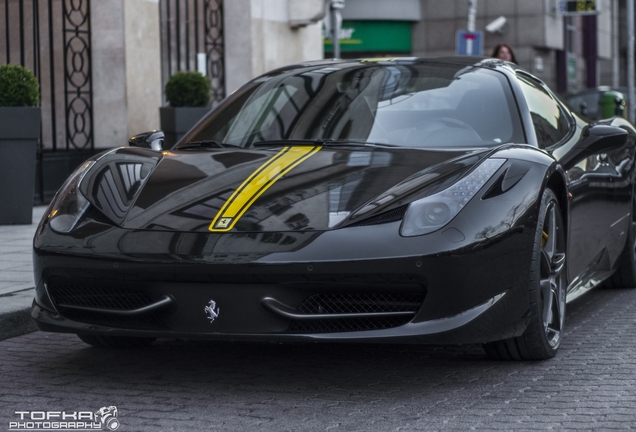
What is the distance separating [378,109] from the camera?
500cm

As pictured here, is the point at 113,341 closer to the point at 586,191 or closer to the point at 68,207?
the point at 68,207

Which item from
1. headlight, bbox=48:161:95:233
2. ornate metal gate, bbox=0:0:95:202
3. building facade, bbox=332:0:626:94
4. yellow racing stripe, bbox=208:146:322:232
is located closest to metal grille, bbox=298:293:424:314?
yellow racing stripe, bbox=208:146:322:232

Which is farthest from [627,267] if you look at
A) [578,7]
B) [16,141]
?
[578,7]

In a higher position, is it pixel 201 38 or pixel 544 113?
pixel 201 38

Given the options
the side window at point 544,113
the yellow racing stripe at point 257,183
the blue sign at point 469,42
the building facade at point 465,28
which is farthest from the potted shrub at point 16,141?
the building facade at point 465,28

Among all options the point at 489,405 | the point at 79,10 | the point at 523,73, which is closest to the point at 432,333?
the point at 489,405

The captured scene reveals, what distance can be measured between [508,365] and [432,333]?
0.75 m

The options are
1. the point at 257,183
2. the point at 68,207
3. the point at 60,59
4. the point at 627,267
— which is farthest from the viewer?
the point at 60,59

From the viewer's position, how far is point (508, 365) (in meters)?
4.50

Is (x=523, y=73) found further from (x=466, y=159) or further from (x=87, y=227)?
(x=87, y=227)

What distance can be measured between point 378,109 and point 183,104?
23.7 feet

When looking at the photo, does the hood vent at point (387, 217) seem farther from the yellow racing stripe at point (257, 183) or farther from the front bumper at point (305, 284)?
the yellow racing stripe at point (257, 183)

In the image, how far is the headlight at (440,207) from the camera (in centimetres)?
388

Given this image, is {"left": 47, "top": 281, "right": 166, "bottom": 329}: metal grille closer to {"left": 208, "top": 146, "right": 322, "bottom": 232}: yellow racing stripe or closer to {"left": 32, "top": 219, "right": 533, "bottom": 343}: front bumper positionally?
{"left": 32, "top": 219, "right": 533, "bottom": 343}: front bumper
